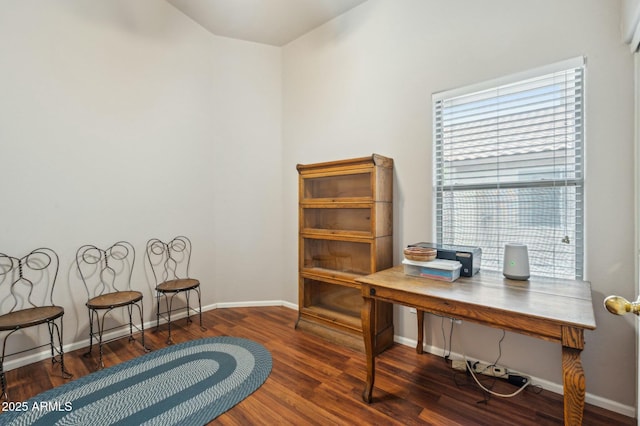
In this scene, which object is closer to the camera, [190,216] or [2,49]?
[2,49]

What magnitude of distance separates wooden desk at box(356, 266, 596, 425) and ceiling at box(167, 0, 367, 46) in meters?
2.69

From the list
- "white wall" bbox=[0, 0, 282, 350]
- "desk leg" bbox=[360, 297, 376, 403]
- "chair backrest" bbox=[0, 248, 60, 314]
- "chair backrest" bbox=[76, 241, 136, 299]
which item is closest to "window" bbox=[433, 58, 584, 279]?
"desk leg" bbox=[360, 297, 376, 403]

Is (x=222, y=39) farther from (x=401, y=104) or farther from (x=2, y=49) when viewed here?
(x=401, y=104)

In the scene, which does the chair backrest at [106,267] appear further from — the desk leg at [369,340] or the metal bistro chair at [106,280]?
the desk leg at [369,340]

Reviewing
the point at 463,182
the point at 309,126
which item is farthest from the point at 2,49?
the point at 463,182

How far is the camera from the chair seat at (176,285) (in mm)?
2734

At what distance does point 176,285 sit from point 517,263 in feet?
9.43

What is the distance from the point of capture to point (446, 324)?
233 centimetres

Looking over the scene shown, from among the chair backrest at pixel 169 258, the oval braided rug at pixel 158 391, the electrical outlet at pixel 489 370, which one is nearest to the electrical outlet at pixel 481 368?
the electrical outlet at pixel 489 370

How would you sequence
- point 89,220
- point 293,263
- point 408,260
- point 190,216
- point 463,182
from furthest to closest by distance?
1. point 293,263
2. point 190,216
3. point 89,220
4. point 463,182
5. point 408,260

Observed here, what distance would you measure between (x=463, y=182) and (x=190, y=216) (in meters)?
2.82

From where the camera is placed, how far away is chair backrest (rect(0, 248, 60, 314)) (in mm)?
2150

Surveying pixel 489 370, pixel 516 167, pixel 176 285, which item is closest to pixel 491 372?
pixel 489 370

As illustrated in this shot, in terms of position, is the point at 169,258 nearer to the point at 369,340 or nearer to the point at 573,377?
the point at 369,340
